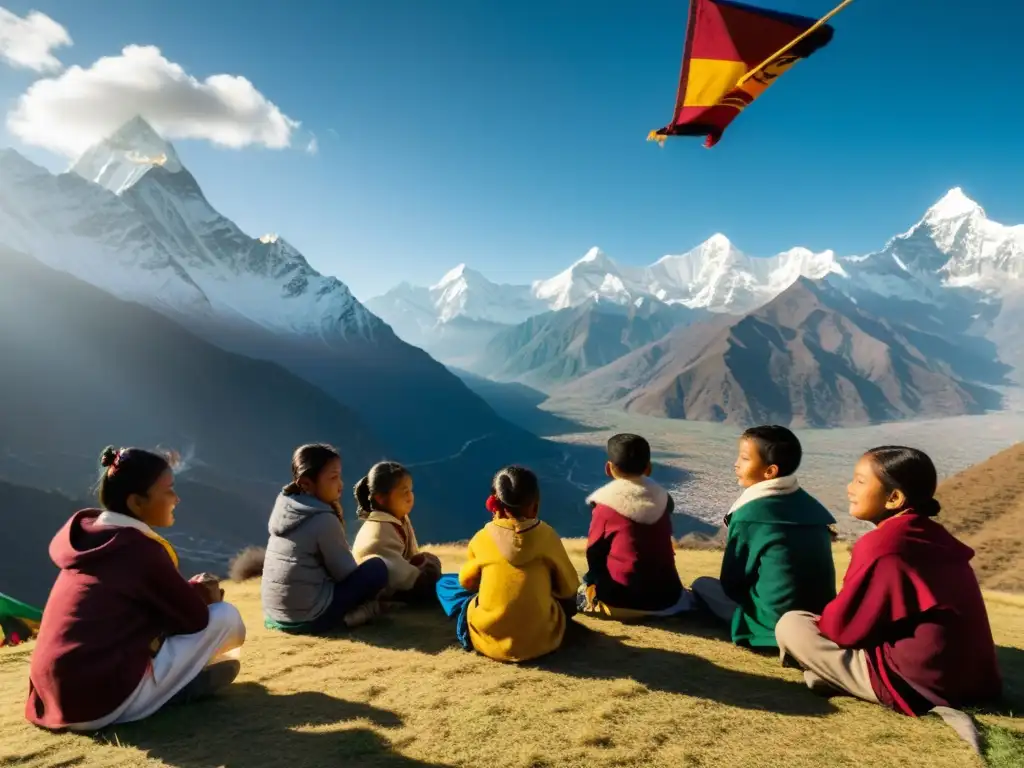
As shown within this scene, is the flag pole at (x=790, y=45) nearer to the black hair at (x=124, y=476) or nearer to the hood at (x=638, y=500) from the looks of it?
the hood at (x=638, y=500)

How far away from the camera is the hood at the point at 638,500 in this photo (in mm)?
6535

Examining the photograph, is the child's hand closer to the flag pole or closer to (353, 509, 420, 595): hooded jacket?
(353, 509, 420, 595): hooded jacket

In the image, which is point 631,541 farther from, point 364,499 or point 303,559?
point 303,559

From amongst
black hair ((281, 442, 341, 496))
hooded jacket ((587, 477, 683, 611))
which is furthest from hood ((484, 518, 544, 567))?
black hair ((281, 442, 341, 496))

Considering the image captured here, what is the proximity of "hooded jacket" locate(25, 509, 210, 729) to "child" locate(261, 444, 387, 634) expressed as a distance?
1686mm

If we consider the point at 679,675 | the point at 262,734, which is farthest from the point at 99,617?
the point at 679,675

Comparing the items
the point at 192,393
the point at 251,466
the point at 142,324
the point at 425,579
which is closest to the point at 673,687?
the point at 425,579

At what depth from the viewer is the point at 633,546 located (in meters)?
6.67

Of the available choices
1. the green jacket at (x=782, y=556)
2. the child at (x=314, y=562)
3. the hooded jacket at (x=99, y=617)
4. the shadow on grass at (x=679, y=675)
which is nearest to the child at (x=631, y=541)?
the shadow on grass at (x=679, y=675)

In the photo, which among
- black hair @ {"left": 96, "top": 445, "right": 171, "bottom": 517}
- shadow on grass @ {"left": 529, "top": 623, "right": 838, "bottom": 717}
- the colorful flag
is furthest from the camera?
the colorful flag

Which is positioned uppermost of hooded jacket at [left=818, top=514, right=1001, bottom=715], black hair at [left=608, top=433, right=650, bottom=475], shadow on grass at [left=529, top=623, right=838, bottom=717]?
black hair at [left=608, top=433, right=650, bottom=475]

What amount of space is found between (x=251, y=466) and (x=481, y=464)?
61.8 m

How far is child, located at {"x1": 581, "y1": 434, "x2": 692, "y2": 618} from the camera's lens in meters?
6.57

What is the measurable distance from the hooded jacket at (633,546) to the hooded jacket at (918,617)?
87.1 inches
